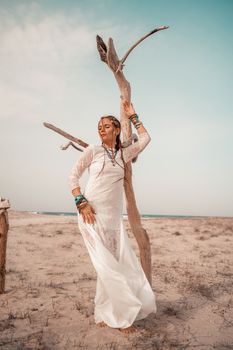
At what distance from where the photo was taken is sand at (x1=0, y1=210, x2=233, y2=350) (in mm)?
3787

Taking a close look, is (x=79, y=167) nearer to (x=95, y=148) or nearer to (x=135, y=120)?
(x=95, y=148)

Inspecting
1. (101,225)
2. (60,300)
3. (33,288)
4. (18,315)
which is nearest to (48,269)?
(33,288)

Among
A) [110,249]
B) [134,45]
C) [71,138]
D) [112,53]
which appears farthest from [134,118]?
[110,249]

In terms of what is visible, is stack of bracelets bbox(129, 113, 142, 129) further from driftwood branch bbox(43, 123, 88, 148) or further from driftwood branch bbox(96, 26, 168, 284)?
driftwood branch bbox(43, 123, 88, 148)

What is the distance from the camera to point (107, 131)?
411 cm

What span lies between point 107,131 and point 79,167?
25.1 inches

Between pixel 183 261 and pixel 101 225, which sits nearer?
pixel 101 225

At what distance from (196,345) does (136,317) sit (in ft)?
2.69

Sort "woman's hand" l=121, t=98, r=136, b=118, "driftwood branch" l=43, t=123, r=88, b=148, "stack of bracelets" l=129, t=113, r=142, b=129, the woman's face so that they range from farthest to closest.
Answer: "driftwood branch" l=43, t=123, r=88, b=148 < "woman's hand" l=121, t=98, r=136, b=118 < "stack of bracelets" l=129, t=113, r=142, b=129 < the woman's face

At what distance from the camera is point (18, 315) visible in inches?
183

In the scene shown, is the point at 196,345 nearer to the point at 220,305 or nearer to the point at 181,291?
the point at 220,305

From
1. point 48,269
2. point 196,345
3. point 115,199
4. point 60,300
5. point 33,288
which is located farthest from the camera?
point 48,269

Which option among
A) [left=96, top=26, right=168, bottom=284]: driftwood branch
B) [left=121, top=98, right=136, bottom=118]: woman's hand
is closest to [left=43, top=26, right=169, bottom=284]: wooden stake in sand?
[left=96, top=26, right=168, bottom=284]: driftwood branch

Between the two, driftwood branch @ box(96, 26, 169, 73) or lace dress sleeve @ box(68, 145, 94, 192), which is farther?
driftwood branch @ box(96, 26, 169, 73)
